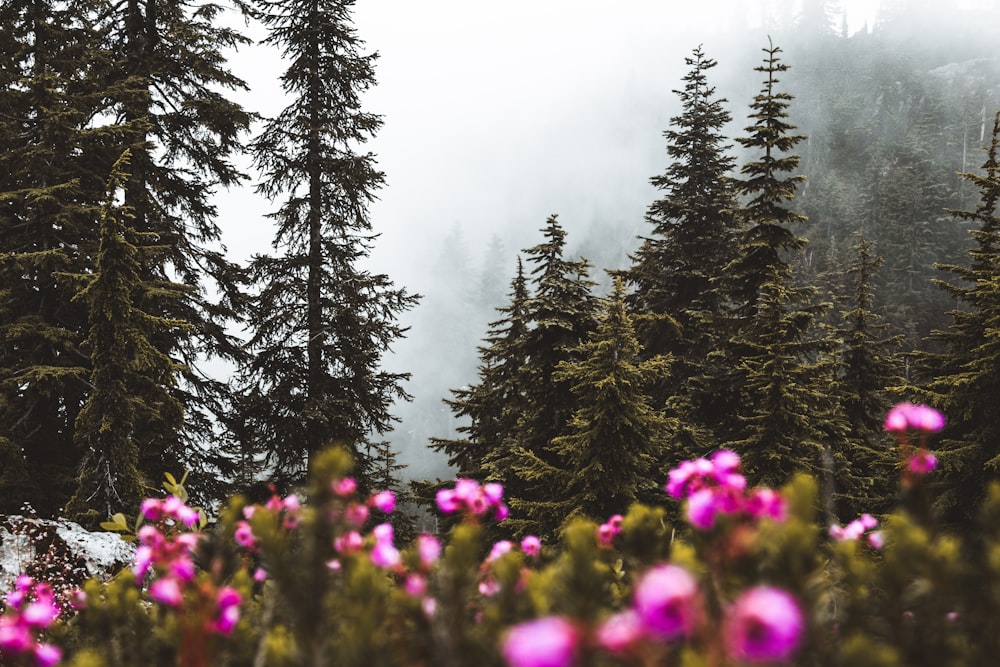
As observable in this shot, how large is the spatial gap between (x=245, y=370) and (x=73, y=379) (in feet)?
10.4

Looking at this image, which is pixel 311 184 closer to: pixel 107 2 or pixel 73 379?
pixel 107 2

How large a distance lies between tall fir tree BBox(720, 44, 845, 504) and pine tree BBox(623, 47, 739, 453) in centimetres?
168

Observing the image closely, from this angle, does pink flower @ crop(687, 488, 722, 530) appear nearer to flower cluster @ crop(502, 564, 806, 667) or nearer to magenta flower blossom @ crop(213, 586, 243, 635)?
flower cluster @ crop(502, 564, 806, 667)

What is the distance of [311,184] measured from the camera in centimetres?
1202

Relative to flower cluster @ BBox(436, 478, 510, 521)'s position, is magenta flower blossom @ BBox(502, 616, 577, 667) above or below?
below

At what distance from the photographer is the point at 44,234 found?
31.1 feet

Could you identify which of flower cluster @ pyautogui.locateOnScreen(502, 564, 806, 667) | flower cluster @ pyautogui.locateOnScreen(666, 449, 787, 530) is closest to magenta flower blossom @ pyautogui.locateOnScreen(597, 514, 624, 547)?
flower cluster @ pyautogui.locateOnScreen(666, 449, 787, 530)

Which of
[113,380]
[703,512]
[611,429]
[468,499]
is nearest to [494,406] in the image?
[611,429]

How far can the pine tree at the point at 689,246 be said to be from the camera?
13.9 m

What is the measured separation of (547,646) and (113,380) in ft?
25.6

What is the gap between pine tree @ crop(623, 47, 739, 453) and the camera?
13.9 m

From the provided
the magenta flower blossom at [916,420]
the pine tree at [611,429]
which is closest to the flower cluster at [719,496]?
the magenta flower blossom at [916,420]

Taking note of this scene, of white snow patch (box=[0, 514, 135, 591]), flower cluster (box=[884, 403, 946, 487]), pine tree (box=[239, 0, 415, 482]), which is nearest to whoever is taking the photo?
flower cluster (box=[884, 403, 946, 487])

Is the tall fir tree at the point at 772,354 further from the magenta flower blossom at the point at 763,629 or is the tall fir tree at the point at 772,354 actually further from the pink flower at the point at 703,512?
the magenta flower blossom at the point at 763,629
